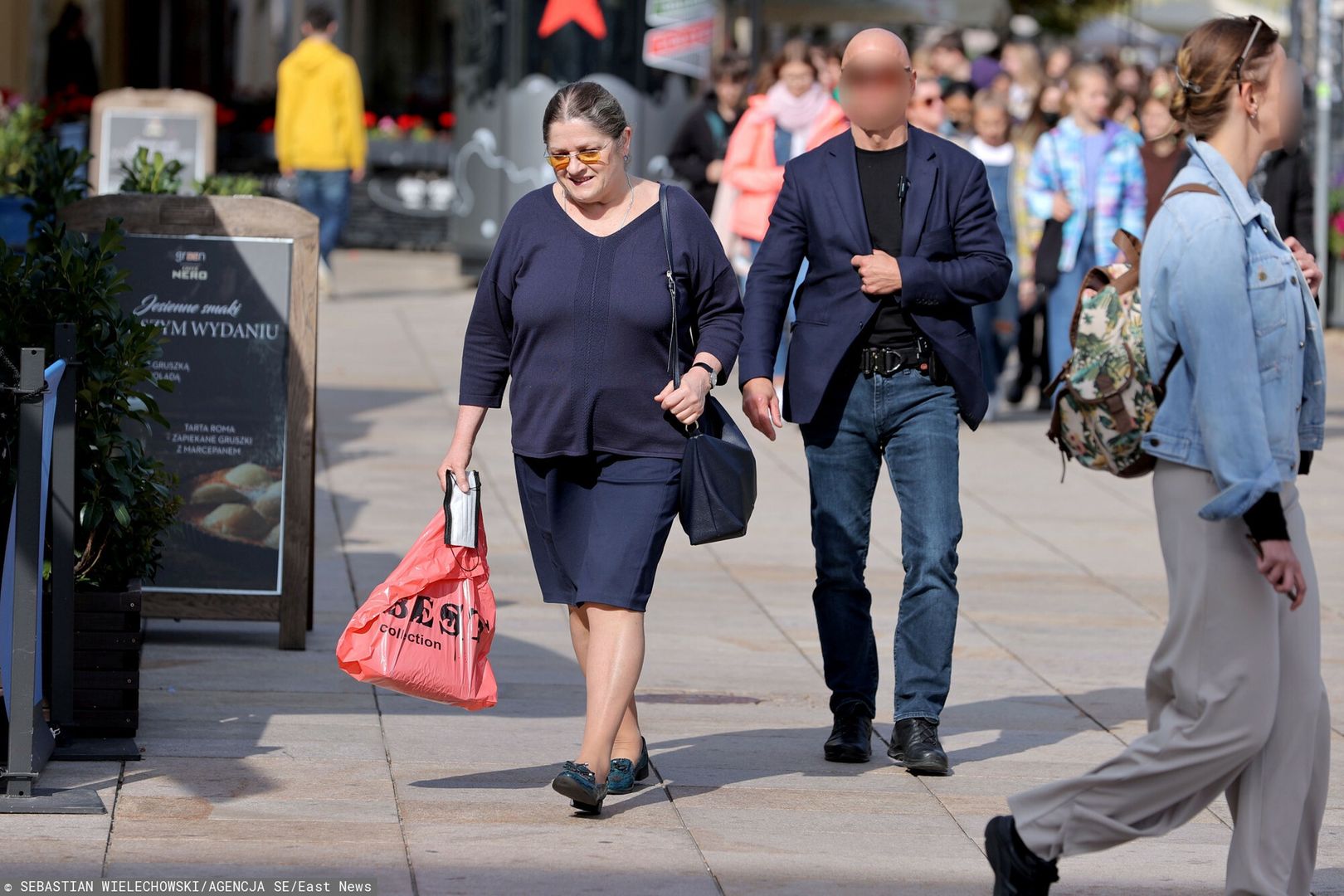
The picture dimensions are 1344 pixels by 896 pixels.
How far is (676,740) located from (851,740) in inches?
19.5

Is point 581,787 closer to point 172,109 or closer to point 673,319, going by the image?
point 673,319

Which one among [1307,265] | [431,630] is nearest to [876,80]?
[1307,265]

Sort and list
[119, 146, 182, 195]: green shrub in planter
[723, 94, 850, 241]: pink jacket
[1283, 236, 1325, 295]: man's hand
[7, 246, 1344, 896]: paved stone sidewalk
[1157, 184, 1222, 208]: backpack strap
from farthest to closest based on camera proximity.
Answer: [723, 94, 850, 241]: pink jacket, [119, 146, 182, 195]: green shrub in planter, [7, 246, 1344, 896]: paved stone sidewalk, [1283, 236, 1325, 295]: man's hand, [1157, 184, 1222, 208]: backpack strap

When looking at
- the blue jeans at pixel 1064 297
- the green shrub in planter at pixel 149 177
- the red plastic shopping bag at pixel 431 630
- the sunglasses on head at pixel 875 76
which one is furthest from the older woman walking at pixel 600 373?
the blue jeans at pixel 1064 297

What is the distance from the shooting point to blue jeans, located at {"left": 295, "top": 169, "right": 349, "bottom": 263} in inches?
662

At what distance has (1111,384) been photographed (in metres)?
4.04

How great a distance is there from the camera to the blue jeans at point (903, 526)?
5.51 metres

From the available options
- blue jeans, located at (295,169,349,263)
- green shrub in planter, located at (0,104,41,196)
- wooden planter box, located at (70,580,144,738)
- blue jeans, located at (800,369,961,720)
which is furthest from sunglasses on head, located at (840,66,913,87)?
blue jeans, located at (295,169,349,263)

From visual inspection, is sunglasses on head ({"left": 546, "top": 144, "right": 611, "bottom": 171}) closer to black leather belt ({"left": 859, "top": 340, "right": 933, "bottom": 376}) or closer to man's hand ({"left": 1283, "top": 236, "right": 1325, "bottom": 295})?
black leather belt ({"left": 859, "top": 340, "right": 933, "bottom": 376})

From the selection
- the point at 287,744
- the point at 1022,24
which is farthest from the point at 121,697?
the point at 1022,24

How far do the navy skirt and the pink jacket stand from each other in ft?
21.2

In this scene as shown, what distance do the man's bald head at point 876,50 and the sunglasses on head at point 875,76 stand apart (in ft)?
0.05

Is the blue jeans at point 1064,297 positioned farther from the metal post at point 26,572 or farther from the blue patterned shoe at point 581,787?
the metal post at point 26,572

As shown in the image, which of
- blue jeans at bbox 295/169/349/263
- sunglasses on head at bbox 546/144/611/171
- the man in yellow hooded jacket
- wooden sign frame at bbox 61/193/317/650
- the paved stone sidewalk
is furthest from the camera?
blue jeans at bbox 295/169/349/263
